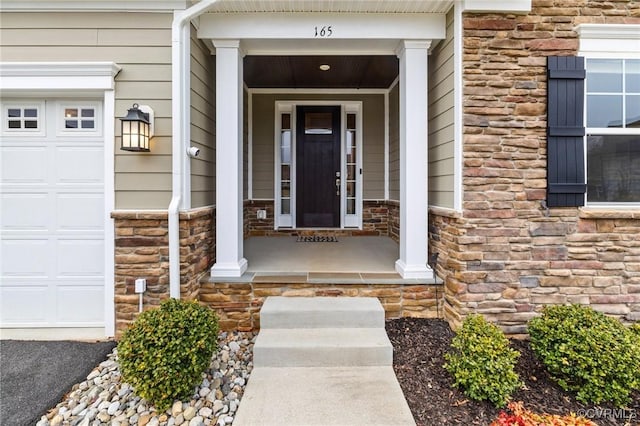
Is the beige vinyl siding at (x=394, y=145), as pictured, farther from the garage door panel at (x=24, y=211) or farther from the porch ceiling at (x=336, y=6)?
the garage door panel at (x=24, y=211)

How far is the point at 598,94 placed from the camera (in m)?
3.12

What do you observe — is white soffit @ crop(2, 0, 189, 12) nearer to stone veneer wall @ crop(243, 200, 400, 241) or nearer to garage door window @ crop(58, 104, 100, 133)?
garage door window @ crop(58, 104, 100, 133)

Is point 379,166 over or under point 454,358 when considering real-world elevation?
over

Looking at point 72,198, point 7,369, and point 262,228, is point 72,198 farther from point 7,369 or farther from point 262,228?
point 262,228

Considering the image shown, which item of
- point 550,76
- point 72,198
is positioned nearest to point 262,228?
point 72,198

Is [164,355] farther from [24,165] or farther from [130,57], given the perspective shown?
[130,57]

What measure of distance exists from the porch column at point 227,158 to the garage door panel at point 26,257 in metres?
1.55

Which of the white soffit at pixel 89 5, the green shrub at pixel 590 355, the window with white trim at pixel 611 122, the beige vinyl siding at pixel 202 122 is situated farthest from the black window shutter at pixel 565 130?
the white soffit at pixel 89 5

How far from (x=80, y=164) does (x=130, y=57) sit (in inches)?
43.3

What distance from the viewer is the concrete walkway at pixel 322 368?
82.0 inches

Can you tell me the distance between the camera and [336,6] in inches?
128

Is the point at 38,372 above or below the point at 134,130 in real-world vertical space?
below

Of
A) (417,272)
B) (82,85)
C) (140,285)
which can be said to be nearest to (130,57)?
(82,85)

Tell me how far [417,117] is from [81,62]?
10.4 ft
